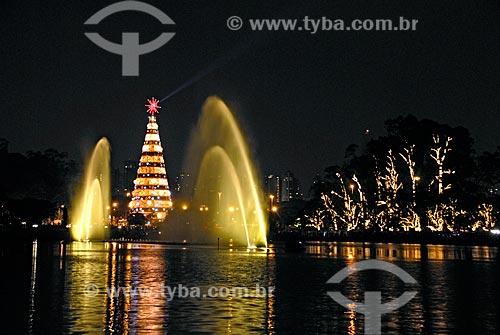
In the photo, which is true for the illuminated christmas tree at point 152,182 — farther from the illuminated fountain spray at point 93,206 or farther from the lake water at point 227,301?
the lake water at point 227,301

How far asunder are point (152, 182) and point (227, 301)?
13878 cm

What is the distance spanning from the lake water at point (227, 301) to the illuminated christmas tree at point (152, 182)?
397 feet

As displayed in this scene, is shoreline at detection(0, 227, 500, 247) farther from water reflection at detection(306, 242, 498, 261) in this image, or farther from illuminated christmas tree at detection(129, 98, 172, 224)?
illuminated christmas tree at detection(129, 98, 172, 224)

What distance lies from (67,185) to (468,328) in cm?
12767

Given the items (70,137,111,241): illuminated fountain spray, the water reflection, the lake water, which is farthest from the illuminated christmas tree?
the lake water

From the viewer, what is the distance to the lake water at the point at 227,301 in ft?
63.6

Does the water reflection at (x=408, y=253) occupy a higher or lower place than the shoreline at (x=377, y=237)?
lower

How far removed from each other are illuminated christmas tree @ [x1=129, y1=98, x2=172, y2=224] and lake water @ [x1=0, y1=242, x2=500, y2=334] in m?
121

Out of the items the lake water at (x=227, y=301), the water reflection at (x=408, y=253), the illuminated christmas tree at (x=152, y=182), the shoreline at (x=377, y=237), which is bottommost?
the lake water at (x=227, y=301)

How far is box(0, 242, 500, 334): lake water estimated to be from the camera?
1939 cm

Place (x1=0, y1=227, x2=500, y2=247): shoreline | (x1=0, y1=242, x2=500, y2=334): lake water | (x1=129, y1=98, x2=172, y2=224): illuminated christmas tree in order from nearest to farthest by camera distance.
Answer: (x1=0, y1=242, x2=500, y2=334): lake water → (x1=0, y1=227, x2=500, y2=247): shoreline → (x1=129, y1=98, x2=172, y2=224): illuminated christmas tree

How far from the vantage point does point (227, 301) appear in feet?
81.3

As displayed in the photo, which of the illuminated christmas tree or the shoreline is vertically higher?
the illuminated christmas tree

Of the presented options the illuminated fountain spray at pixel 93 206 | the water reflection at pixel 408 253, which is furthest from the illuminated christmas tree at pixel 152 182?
the water reflection at pixel 408 253
